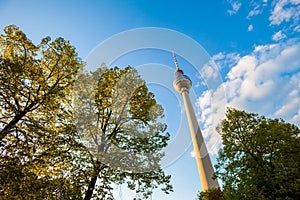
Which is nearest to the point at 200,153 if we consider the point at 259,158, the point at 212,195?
the point at 212,195

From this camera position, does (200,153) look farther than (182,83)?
No

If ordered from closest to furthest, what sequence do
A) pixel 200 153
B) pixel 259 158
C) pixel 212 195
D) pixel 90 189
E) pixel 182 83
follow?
pixel 90 189
pixel 259 158
pixel 212 195
pixel 200 153
pixel 182 83

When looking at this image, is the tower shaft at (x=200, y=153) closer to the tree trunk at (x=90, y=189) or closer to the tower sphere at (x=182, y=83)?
the tower sphere at (x=182, y=83)

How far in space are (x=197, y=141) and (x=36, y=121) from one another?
47731 mm

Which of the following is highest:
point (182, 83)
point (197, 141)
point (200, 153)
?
point (182, 83)

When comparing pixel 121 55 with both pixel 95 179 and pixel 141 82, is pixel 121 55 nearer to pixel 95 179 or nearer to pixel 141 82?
pixel 141 82

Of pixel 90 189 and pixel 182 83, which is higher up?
pixel 182 83

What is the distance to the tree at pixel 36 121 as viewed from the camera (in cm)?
1034

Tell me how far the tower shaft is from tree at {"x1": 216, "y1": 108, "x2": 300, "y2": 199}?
2507 centimetres

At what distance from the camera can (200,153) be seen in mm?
51125

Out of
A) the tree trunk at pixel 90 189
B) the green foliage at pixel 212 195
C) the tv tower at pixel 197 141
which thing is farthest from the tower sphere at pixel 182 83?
the tree trunk at pixel 90 189

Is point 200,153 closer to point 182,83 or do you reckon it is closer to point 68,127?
point 182,83

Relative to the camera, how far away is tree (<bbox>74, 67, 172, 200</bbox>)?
41.4 feet

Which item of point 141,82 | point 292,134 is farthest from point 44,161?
point 292,134
